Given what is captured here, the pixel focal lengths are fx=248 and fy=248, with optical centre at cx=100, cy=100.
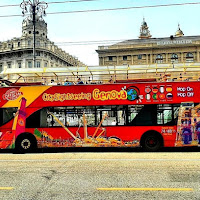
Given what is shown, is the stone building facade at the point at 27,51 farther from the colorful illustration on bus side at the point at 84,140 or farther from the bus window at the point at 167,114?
the bus window at the point at 167,114

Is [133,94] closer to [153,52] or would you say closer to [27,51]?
[153,52]

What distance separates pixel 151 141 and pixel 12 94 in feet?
24.0

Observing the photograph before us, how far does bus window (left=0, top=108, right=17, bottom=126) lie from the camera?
12555 millimetres

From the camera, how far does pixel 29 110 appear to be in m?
12.5

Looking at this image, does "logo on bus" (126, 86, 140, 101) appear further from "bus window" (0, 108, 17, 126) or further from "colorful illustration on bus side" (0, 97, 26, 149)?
"bus window" (0, 108, 17, 126)

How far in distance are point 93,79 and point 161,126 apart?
4278mm

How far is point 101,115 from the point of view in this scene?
12.2 meters

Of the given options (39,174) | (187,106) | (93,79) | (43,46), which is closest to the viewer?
(39,174)

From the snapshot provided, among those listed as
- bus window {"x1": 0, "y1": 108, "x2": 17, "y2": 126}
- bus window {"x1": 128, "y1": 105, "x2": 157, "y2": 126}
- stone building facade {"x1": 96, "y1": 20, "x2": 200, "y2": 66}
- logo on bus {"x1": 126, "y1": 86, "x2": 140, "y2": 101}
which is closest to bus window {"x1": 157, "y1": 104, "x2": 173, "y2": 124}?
bus window {"x1": 128, "y1": 105, "x2": 157, "y2": 126}

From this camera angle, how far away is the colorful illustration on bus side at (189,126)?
11.7 m

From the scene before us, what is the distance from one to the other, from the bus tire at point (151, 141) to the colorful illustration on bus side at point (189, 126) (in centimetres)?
83

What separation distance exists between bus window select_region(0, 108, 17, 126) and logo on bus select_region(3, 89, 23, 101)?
22.1 inches

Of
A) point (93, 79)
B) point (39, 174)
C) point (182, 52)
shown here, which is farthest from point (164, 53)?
point (39, 174)

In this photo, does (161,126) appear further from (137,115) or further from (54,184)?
(54,184)
